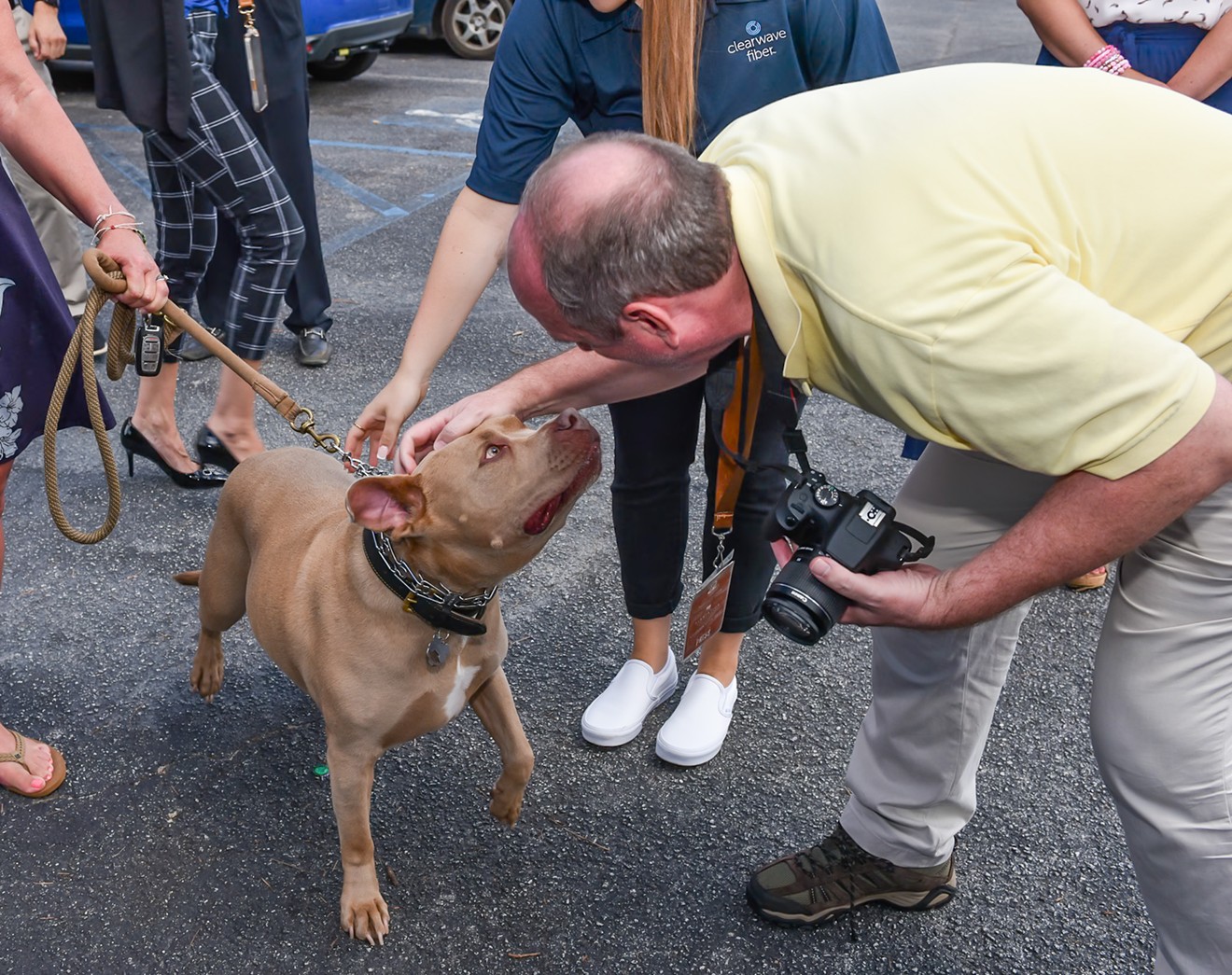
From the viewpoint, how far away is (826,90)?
1.82 meters

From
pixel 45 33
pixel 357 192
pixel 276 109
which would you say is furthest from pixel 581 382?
pixel 357 192

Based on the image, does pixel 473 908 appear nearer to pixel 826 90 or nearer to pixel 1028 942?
pixel 1028 942

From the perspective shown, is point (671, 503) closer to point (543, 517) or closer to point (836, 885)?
point (543, 517)

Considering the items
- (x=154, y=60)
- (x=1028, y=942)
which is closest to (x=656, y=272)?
(x=1028, y=942)

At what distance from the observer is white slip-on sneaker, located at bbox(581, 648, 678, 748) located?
301 centimetres

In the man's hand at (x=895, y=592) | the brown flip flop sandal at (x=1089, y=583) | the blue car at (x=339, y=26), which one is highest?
the man's hand at (x=895, y=592)

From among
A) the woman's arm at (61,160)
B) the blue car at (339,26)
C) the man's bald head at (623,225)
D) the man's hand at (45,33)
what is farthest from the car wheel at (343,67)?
the man's bald head at (623,225)

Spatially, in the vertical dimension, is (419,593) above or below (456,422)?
below

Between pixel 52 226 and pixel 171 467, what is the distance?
5.13 feet

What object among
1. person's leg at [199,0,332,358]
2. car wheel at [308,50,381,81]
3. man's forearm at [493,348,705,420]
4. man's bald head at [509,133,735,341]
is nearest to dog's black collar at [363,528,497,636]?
man's forearm at [493,348,705,420]

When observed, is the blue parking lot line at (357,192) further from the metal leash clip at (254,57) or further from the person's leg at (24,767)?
the person's leg at (24,767)

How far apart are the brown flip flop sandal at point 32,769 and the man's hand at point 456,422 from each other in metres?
1.25

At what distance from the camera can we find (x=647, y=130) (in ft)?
7.65

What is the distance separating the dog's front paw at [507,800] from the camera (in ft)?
8.67
